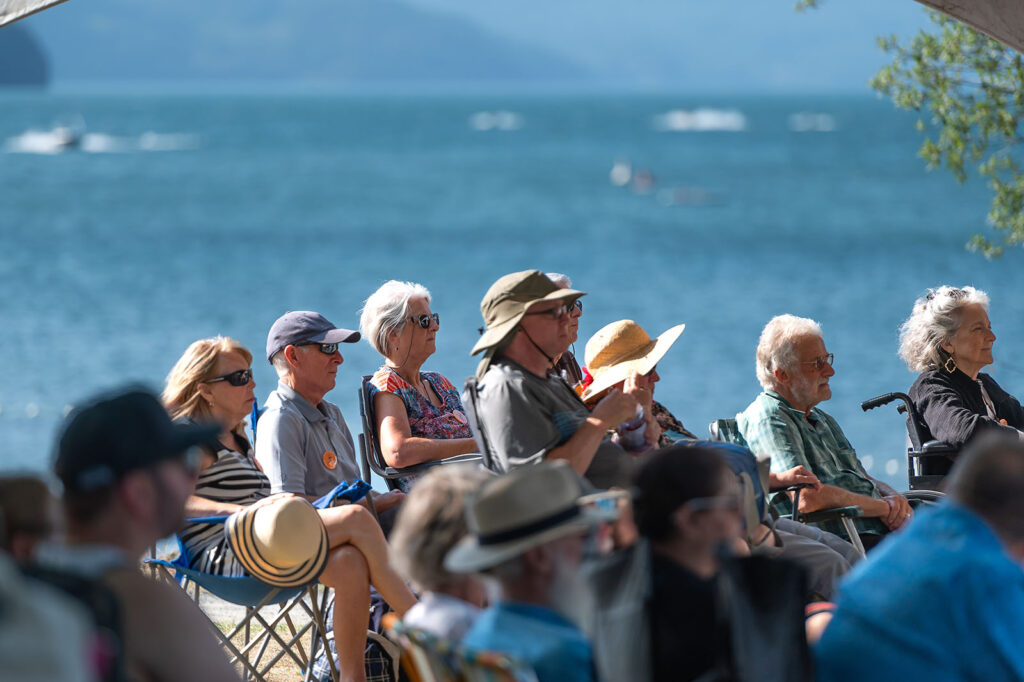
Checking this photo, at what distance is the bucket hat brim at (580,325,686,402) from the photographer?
425 centimetres

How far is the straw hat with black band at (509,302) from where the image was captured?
3963 mm

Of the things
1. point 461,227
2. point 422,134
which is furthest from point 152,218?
point 422,134

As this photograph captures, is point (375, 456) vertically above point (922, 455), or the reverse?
point (375, 456)

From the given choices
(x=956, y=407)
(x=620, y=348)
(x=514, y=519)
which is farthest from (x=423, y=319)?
(x=514, y=519)

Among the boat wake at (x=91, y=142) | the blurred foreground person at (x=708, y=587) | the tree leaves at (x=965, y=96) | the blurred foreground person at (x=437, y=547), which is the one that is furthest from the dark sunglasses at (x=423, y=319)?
the boat wake at (x=91, y=142)

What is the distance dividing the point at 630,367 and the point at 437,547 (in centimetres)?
188

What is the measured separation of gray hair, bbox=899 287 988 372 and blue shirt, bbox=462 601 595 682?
3.35m

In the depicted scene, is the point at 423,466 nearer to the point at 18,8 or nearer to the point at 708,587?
the point at 18,8

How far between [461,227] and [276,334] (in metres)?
36.6

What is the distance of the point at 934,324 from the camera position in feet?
17.5

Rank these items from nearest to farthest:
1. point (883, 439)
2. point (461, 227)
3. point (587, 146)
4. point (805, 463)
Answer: point (805, 463) < point (883, 439) < point (461, 227) < point (587, 146)

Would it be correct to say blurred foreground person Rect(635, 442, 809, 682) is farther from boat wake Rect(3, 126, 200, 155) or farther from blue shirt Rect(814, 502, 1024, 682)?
boat wake Rect(3, 126, 200, 155)

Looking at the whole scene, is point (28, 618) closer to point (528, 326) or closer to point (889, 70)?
point (528, 326)

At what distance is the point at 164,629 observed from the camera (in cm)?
215
